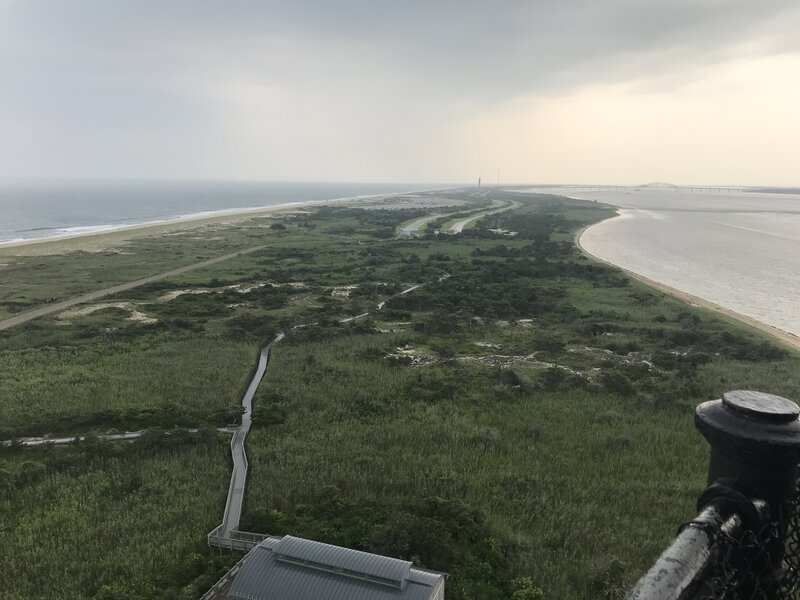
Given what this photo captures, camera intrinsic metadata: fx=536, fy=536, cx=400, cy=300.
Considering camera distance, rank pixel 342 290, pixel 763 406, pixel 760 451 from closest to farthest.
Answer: pixel 760 451, pixel 763 406, pixel 342 290

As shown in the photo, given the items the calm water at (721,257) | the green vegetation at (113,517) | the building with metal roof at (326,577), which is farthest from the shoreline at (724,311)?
the green vegetation at (113,517)

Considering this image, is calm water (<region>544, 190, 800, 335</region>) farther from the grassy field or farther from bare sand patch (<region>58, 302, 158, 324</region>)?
bare sand patch (<region>58, 302, 158, 324</region>)

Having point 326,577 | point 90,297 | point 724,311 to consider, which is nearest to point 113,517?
point 326,577

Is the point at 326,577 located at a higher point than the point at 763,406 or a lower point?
lower

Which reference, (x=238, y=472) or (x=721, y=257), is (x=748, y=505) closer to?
(x=238, y=472)

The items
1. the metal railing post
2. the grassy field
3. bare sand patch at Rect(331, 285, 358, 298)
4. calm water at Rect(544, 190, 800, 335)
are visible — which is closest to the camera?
the metal railing post

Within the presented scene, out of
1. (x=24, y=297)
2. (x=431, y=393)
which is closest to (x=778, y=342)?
(x=431, y=393)

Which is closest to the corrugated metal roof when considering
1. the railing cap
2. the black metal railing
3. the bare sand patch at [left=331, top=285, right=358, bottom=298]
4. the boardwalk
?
the boardwalk
